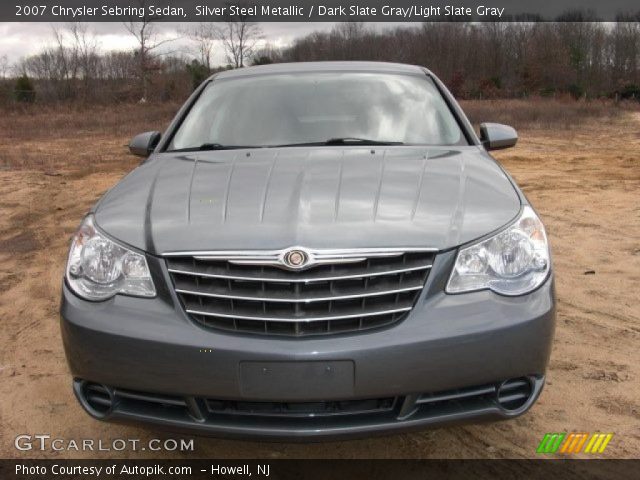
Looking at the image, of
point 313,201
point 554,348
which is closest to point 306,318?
point 313,201

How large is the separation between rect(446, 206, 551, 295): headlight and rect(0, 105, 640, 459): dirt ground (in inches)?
27.7

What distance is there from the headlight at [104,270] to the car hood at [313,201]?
2.0 inches

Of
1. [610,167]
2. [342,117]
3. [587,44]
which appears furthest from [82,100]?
[587,44]

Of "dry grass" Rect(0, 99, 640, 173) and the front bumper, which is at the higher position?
the front bumper

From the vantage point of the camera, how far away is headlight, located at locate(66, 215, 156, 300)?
7.12ft

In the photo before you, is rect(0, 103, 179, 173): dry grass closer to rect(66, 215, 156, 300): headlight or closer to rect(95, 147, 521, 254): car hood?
rect(95, 147, 521, 254): car hood

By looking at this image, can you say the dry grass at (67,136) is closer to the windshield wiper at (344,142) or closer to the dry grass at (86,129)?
the dry grass at (86,129)

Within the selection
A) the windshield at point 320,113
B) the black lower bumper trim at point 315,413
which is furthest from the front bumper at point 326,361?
the windshield at point 320,113

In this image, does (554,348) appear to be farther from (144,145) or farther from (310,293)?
(144,145)

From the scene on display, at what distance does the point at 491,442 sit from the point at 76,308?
1.64 metres

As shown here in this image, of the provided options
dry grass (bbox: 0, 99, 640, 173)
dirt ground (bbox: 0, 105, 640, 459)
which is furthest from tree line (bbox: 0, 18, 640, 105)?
dirt ground (bbox: 0, 105, 640, 459)

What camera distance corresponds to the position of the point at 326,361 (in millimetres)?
1938

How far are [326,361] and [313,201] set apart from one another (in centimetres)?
64

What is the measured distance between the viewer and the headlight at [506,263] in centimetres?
212
